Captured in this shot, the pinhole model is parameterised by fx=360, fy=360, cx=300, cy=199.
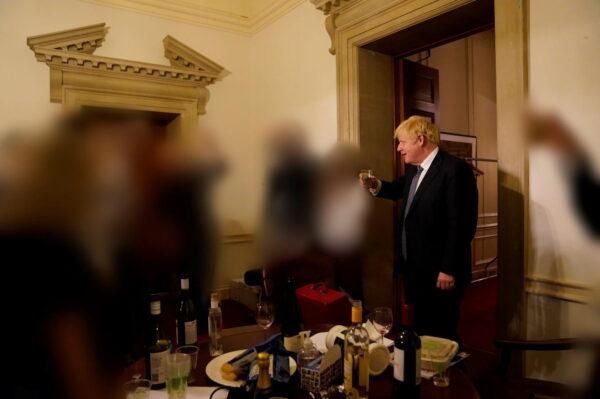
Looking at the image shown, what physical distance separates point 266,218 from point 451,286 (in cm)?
91

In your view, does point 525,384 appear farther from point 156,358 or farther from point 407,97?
point 407,97

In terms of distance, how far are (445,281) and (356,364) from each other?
0.75m

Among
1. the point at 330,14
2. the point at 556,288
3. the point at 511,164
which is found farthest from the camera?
the point at 330,14

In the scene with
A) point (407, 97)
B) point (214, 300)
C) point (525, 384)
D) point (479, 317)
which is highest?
point (407, 97)

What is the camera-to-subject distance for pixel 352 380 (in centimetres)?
76

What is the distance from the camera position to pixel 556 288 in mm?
1197

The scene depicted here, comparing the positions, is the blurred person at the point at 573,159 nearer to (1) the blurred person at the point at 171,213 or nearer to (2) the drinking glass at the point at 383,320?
(2) the drinking glass at the point at 383,320

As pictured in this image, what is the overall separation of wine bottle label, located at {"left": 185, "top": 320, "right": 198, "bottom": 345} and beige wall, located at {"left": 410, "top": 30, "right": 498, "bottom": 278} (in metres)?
2.35

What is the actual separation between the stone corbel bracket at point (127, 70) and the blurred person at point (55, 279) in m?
0.48

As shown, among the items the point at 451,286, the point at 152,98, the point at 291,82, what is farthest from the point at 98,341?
the point at 291,82

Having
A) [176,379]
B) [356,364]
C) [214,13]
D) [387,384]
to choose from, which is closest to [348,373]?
[356,364]

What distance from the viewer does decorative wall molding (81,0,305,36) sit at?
4.13 feet

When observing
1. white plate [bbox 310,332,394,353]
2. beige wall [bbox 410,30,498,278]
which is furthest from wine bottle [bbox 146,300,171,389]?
beige wall [bbox 410,30,498,278]

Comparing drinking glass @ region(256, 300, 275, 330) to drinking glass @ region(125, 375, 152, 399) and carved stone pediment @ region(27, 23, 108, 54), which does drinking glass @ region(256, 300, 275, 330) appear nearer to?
drinking glass @ region(125, 375, 152, 399)
